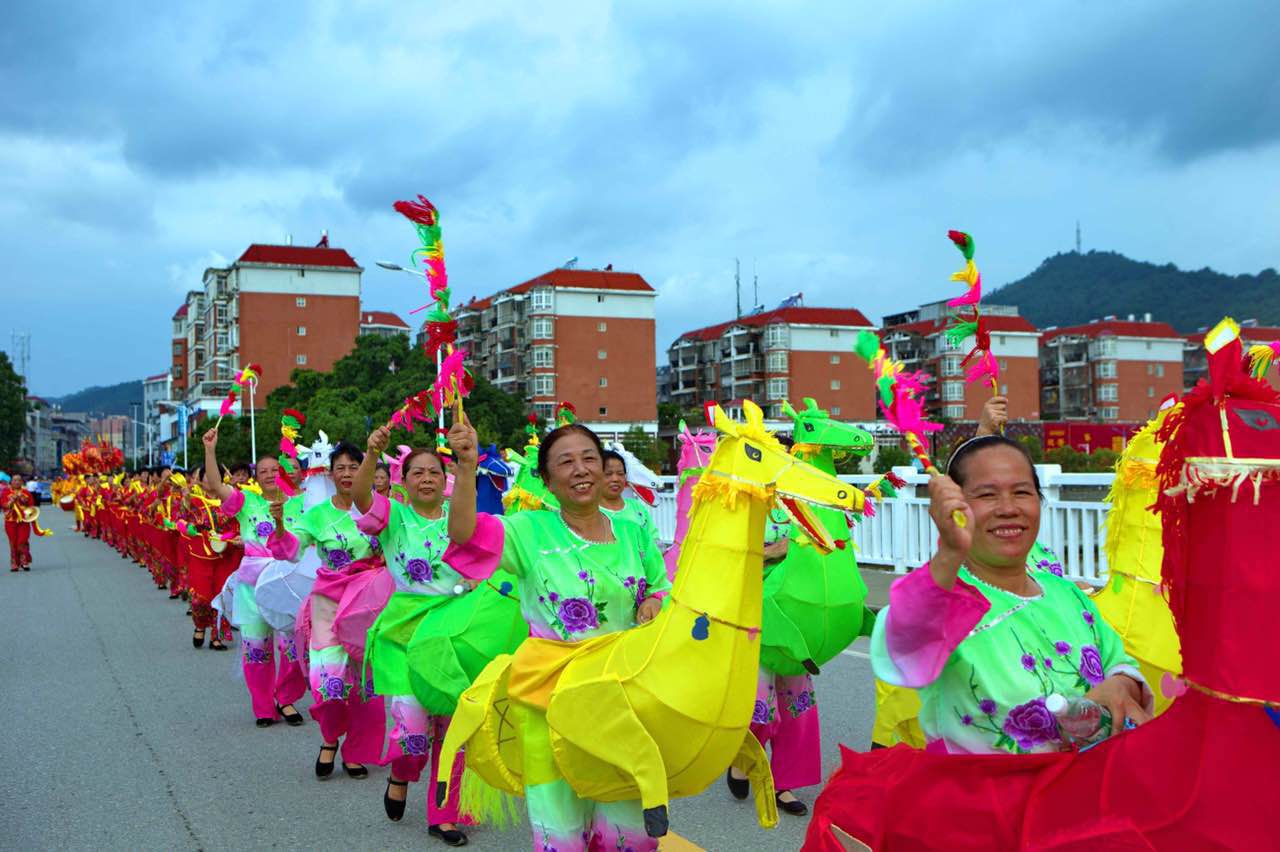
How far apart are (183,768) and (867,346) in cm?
499

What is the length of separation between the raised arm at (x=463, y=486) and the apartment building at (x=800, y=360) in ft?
244

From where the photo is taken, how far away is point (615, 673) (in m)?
3.21

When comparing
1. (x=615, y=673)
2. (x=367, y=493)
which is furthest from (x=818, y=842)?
(x=367, y=493)

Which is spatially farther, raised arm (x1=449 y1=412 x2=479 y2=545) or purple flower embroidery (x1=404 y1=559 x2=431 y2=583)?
purple flower embroidery (x1=404 y1=559 x2=431 y2=583)

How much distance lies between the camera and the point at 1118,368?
3519 inches

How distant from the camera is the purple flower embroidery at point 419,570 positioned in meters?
5.38

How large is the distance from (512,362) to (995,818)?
259ft

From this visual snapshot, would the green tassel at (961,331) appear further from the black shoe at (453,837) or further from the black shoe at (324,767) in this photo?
the black shoe at (324,767)

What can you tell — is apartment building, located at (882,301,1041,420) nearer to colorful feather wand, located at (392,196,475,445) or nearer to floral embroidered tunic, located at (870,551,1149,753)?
colorful feather wand, located at (392,196,475,445)

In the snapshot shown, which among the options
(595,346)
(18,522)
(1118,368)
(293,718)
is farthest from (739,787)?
A: (1118,368)

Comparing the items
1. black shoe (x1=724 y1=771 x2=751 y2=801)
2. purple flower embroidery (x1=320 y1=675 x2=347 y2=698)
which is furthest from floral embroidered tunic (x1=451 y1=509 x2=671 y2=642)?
purple flower embroidery (x1=320 y1=675 x2=347 y2=698)

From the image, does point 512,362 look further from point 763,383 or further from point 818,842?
point 818,842

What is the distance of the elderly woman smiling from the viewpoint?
2.46 metres

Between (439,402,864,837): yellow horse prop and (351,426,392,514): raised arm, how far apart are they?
2.34 meters
